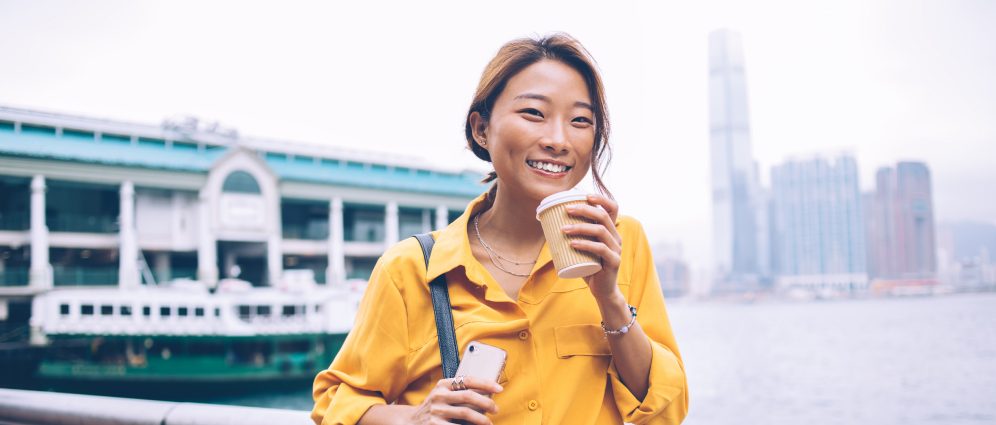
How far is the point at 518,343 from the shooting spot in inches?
56.0

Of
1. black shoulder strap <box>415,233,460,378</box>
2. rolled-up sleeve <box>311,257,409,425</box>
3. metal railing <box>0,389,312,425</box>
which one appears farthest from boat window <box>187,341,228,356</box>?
black shoulder strap <box>415,233,460,378</box>

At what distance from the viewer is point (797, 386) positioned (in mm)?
31844

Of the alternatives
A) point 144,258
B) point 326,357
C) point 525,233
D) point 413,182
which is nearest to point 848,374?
point 413,182

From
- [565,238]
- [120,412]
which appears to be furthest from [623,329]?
[120,412]

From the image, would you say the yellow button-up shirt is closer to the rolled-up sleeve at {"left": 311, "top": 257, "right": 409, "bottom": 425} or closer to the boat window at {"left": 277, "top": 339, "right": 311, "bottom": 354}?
the rolled-up sleeve at {"left": 311, "top": 257, "right": 409, "bottom": 425}

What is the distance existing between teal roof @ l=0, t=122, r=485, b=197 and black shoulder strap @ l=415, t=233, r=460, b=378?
1763 cm

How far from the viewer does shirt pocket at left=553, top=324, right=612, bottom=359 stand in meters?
1.43

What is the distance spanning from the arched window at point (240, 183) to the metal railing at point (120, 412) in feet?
88.4

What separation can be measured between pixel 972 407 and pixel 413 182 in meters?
A: 25.5

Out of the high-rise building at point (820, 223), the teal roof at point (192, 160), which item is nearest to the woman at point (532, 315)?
the teal roof at point (192, 160)

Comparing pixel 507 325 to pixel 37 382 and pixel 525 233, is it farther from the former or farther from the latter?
pixel 37 382

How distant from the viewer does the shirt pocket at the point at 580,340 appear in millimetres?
1433

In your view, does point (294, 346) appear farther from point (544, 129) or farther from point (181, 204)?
point (544, 129)

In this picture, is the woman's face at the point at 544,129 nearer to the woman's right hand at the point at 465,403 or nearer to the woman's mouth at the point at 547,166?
the woman's mouth at the point at 547,166
